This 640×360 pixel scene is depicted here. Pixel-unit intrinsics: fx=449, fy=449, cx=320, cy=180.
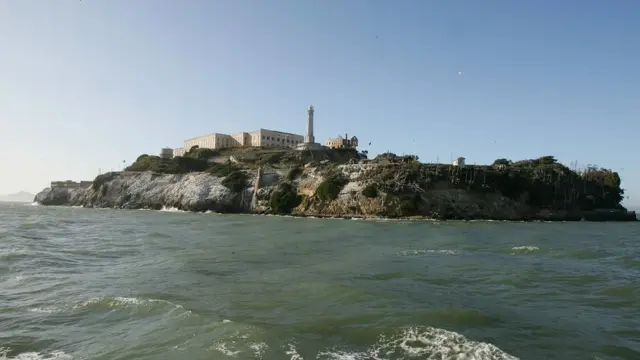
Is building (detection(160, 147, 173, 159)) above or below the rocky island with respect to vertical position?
above

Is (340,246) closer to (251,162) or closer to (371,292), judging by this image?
(371,292)

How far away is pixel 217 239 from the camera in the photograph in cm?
3284

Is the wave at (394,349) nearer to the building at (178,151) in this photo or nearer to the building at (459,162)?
the building at (459,162)

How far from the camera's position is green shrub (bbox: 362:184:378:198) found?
236ft

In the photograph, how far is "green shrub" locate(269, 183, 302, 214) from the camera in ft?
256

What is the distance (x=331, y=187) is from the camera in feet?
247

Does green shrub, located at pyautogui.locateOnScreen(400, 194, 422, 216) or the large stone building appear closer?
green shrub, located at pyautogui.locateOnScreen(400, 194, 422, 216)

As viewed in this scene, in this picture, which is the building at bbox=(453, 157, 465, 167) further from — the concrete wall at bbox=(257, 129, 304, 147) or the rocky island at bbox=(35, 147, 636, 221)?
the concrete wall at bbox=(257, 129, 304, 147)

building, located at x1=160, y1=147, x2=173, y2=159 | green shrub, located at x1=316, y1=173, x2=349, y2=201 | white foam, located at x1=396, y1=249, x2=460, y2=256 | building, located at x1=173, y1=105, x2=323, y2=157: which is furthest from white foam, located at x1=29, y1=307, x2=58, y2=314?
building, located at x1=160, y1=147, x2=173, y2=159

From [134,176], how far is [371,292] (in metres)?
104

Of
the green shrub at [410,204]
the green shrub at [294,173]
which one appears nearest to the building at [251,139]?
the green shrub at [294,173]

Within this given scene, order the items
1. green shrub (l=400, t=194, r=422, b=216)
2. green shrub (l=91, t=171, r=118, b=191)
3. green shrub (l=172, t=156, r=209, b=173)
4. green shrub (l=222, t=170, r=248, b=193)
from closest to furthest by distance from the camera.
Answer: green shrub (l=400, t=194, r=422, b=216)
green shrub (l=222, t=170, r=248, b=193)
green shrub (l=91, t=171, r=118, b=191)
green shrub (l=172, t=156, r=209, b=173)

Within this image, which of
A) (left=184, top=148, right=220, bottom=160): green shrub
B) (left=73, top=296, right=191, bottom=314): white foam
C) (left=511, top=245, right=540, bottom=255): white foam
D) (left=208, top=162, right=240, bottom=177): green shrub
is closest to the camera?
(left=73, top=296, right=191, bottom=314): white foam

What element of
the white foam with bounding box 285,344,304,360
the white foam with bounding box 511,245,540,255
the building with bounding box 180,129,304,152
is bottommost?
the white foam with bounding box 285,344,304,360
